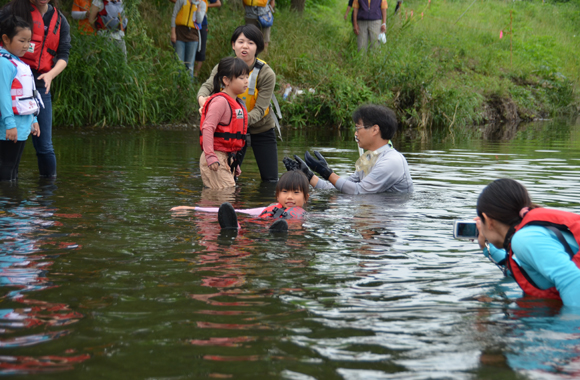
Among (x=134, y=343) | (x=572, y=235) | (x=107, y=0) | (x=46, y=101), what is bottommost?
(x=134, y=343)

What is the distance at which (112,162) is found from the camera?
9258 millimetres

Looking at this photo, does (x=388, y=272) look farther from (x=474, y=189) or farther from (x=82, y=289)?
(x=474, y=189)

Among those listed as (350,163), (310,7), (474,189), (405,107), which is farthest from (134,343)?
(310,7)

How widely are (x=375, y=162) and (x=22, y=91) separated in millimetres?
3635

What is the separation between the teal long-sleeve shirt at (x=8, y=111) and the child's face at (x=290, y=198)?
9.00 feet

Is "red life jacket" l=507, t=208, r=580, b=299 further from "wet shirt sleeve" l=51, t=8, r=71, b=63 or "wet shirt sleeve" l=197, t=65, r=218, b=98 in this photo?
"wet shirt sleeve" l=51, t=8, r=71, b=63

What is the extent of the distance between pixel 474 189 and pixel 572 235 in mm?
4331

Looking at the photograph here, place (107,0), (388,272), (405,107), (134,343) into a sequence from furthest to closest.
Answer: (405,107) → (107,0) → (388,272) → (134,343)

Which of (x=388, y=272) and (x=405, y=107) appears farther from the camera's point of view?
(x=405, y=107)

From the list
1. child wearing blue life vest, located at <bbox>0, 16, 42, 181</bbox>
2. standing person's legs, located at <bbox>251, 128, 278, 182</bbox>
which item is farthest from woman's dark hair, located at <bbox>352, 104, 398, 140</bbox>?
child wearing blue life vest, located at <bbox>0, 16, 42, 181</bbox>

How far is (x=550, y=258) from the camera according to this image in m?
3.27

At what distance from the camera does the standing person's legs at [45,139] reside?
7.21 metres

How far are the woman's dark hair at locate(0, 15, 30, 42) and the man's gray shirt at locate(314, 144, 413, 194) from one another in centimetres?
346

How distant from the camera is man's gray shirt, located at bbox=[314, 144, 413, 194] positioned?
6988mm
